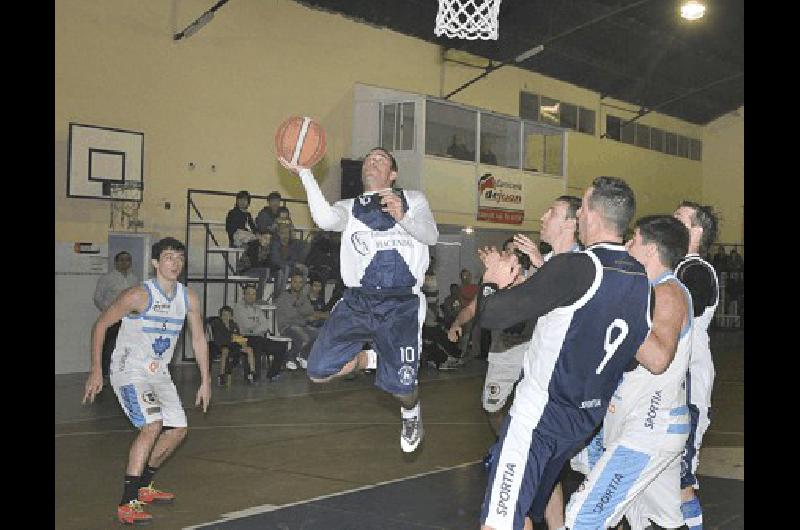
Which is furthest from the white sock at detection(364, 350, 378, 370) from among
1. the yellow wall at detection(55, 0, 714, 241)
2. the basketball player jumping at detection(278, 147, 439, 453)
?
the yellow wall at detection(55, 0, 714, 241)

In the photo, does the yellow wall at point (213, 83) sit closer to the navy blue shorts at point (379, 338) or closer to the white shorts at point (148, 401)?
the white shorts at point (148, 401)

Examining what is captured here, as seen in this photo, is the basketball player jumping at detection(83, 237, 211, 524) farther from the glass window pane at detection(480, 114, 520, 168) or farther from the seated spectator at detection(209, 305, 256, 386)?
the glass window pane at detection(480, 114, 520, 168)

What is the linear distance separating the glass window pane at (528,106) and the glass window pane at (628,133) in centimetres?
542

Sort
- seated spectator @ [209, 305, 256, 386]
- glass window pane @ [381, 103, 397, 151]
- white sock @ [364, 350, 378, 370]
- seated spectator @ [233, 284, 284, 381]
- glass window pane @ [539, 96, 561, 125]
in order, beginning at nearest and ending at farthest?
white sock @ [364, 350, 378, 370], seated spectator @ [209, 305, 256, 386], seated spectator @ [233, 284, 284, 381], glass window pane @ [381, 103, 397, 151], glass window pane @ [539, 96, 561, 125]

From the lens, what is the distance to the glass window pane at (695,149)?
117 feet

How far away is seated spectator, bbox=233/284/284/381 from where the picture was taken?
1605cm

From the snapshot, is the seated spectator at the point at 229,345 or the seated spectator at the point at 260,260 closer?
the seated spectator at the point at 229,345

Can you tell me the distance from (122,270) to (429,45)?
11699mm

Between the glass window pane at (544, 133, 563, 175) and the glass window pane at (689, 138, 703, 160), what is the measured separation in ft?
34.2

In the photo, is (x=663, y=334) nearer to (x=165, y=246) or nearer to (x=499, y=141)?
(x=165, y=246)

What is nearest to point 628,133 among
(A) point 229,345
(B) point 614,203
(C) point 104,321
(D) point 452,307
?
(D) point 452,307

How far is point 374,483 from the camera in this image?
8.74 m

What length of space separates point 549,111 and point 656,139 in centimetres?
719

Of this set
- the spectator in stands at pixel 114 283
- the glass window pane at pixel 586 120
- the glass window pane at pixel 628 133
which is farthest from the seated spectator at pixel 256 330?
the glass window pane at pixel 628 133
